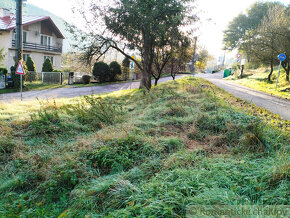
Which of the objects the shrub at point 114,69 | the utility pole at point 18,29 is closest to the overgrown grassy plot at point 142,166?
the utility pole at point 18,29

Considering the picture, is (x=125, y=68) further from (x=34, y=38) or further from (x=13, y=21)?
(x=13, y=21)

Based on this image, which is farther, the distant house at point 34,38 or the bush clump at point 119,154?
the distant house at point 34,38

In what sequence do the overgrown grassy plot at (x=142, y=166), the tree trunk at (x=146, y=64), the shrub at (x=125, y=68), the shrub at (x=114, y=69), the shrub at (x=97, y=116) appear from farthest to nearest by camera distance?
the shrub at (x=125, y=68) < the shrub at (x=114, y=69) < the tree trunk at (x=146, y=64) < the shrub at (x=97, y=116) < the overgrown grassy plot at (x=142, y=166)

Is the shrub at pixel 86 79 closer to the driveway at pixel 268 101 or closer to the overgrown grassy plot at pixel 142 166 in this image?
the driveway at pixel 268 101

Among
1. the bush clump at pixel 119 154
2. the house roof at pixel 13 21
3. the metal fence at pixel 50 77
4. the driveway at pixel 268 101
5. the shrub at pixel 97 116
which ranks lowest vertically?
the bush clump at pixel 119 154

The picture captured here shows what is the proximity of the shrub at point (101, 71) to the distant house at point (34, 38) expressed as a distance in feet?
29.9

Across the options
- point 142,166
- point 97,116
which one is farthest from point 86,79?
point 142,166

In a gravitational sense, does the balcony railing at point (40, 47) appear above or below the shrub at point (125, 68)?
above

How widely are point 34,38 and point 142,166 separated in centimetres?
3111

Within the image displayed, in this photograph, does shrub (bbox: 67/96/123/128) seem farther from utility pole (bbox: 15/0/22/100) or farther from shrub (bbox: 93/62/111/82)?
shrub (bbox: 93/62/111/82)

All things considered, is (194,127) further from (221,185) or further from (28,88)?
(28,88)

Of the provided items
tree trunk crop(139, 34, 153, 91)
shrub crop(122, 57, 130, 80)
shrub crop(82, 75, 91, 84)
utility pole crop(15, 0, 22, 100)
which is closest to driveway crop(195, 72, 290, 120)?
tree trunk crop(139, 34, 153, 91)

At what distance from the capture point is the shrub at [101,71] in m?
26.3

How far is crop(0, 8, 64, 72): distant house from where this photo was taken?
2569 centimetres
